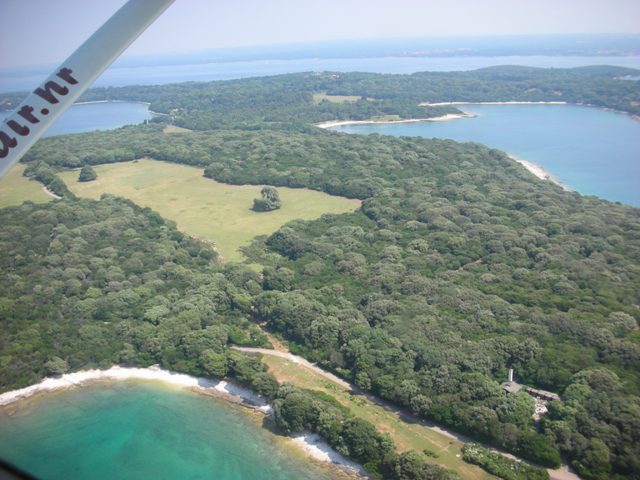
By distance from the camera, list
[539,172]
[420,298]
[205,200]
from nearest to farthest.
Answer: [420,298]
[205,200]
[539,172]


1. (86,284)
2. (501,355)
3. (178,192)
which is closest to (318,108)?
(178,192)

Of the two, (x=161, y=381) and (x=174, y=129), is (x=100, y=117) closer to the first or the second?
(x=174, y=129)

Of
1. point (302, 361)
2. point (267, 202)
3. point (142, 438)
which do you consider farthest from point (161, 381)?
point (267, 202)

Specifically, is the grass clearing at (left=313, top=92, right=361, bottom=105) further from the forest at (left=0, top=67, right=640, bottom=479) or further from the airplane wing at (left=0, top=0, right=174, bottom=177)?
the airplane wing at (left=0, top=0, right=174, bottom=177)

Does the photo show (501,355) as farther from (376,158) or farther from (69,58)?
(376,158)

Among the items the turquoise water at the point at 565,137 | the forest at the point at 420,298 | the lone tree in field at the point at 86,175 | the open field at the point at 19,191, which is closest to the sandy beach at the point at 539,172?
the turquoise water at the point at 565,137

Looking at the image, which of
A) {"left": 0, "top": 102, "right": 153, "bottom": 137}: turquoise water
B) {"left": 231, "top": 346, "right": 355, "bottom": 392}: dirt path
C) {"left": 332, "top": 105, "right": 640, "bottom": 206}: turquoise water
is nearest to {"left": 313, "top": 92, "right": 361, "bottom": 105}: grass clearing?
{"left": 332, "top": 105, "right": 640, "bottom": 206}: turquoise water

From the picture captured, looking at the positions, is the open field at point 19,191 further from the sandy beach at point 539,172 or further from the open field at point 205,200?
the sandy beach at point 539,172
